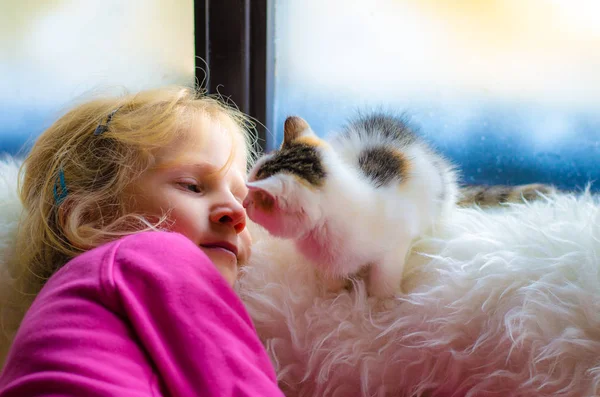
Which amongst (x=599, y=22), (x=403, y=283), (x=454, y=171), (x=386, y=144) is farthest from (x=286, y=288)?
(x=599, y=22)

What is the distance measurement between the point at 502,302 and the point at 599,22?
0.63m

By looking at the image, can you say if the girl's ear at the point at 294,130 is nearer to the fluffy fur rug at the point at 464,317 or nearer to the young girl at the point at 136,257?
the young girl at the point at 136,257

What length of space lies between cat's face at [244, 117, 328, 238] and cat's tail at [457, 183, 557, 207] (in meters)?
0.36

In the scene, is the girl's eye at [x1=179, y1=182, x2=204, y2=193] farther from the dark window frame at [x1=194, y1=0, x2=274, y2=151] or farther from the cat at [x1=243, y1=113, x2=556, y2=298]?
the dark window frame at [x1=194, y1=0, x2=274, y2=151]

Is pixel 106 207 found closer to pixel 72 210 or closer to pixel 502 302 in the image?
pixel 72 210

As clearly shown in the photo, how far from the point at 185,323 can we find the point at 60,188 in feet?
1.15

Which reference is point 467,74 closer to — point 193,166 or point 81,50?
point 193,166

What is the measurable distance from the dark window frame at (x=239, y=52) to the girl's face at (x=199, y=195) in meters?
0.45

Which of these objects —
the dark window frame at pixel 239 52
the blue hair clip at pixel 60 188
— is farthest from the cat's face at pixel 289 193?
the dark window frame at pixel 239 52

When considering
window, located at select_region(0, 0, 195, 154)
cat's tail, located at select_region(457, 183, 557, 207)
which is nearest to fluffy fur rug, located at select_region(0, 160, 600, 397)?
cat's tail, located at select_region(457, 183, 557, 207)

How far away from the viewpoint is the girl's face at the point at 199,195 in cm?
80

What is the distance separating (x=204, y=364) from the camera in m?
0.62

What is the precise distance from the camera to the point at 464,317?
723 millimetres

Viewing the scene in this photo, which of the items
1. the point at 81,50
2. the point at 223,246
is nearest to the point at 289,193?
the point at 223,246
